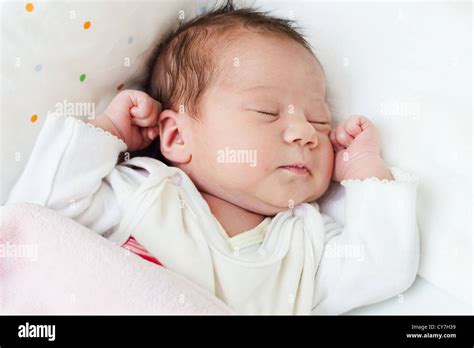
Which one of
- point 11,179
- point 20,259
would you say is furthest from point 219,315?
point 11,179

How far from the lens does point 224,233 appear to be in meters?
1.13

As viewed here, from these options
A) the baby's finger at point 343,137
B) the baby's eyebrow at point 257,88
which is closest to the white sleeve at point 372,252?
the baby's finger at point 343,137

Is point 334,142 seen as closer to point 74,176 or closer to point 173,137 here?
point 173,137

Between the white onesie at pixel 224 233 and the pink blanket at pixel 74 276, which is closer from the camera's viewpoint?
the pink blanket at pixel 74 276

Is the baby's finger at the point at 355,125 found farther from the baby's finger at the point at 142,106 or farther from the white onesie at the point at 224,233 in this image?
the baby's finger at the point at 142,106

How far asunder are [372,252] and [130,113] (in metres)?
0.46

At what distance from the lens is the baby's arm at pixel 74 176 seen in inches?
41.9

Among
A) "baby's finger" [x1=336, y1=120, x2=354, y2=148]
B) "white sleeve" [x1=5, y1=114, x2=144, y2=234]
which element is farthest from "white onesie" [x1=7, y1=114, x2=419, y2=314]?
"baby's finger" [x1=336, y1=120, x2=354, y2=148]

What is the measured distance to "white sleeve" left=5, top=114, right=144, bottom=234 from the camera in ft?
3.50

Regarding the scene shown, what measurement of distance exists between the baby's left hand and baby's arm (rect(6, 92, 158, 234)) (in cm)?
36

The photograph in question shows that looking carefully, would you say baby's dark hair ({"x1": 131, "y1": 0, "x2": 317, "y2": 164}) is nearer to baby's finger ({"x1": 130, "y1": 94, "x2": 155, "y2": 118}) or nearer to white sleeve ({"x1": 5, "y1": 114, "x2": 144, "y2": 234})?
baby's finger ({"x1": 130, "y1": 94, "x2": 155, "y2": 118})

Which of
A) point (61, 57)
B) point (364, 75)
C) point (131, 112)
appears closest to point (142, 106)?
point (131, 112)

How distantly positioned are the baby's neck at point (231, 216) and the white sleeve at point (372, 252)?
0.14m

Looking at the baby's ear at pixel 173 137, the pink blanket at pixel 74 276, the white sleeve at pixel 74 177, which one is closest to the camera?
the pink blanket at pixel 74 276
